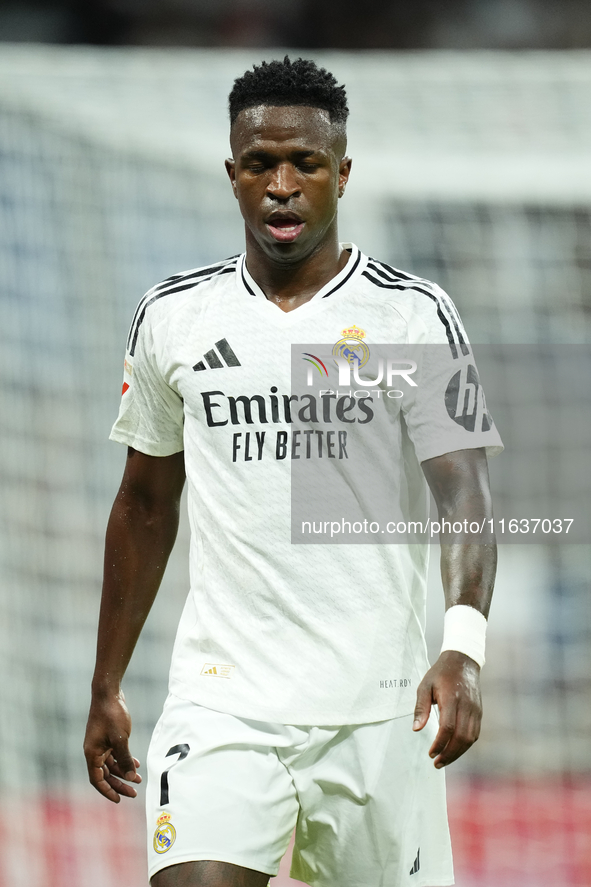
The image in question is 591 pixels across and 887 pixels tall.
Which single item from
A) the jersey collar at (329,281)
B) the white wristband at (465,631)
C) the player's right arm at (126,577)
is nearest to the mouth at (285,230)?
the jersey collar at (329,281)

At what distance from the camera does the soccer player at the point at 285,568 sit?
1991mm

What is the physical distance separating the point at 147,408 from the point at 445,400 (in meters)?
0.68

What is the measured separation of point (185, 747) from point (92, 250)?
2.75m

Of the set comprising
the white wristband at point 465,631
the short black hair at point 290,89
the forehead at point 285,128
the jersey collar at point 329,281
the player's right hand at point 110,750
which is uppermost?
the short black hair at point 290,89

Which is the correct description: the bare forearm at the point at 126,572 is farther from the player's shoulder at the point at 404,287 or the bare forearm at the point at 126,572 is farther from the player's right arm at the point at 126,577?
the player's shoulder at the point at 404,287

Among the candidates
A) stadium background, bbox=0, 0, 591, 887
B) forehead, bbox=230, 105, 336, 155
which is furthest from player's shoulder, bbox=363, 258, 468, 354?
stadium background, bbox=0, 0, 591, 887

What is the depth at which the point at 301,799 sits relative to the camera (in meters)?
2.04

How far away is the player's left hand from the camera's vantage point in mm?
1775

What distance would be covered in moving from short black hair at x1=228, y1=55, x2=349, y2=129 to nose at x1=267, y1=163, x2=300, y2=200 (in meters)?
0.16

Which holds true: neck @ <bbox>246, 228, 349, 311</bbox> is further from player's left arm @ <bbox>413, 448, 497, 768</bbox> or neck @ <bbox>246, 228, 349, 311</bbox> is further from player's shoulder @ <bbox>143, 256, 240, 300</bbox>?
player's left arm @ <bbox>413, 448, 497, 768</bbox>

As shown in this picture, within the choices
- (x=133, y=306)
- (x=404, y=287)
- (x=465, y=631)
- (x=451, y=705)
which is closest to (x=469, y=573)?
(x=465, y=631)

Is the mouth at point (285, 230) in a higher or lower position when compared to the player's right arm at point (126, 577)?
higher

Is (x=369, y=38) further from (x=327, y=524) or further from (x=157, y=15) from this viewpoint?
(x=327, y=524)

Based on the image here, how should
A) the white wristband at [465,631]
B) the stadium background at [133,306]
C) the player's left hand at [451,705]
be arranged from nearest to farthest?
the player's left hand at [451,705] → the white wristband at [465,631] → the stadium background at [133,306]
